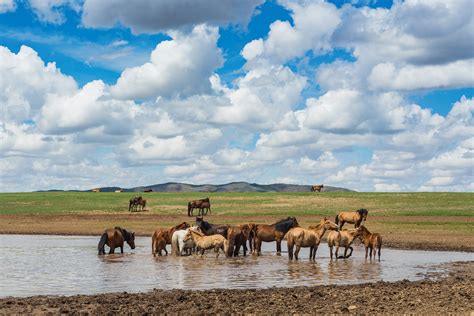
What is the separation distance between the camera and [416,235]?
3375cm

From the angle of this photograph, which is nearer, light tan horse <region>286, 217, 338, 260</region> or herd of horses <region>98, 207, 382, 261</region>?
light tan horse <region>286, 217, 338, 260</region>

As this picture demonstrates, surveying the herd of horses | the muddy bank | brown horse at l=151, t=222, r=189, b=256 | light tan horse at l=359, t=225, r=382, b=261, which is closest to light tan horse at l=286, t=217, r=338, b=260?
the herd of horses

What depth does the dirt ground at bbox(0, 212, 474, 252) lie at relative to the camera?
102ft

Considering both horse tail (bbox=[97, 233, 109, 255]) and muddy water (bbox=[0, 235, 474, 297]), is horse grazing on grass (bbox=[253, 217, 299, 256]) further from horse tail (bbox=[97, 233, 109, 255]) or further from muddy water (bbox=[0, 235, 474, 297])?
horse tail (bbox=[97, 233, 109, 255])

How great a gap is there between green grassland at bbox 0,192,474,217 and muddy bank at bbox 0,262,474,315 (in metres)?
34.0

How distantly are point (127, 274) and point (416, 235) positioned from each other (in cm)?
1975

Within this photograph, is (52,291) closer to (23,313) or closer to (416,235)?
(23,313)

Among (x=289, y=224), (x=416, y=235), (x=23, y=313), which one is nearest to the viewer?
(x=23, y=313)

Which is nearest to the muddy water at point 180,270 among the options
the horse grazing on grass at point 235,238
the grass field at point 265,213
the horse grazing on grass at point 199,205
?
the horse grazing on grass at point 235,238

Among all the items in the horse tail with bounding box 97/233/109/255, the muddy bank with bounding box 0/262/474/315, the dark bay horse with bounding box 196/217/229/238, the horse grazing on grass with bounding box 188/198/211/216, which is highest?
the horse grazing on grass with bounding box 188/198/211/216

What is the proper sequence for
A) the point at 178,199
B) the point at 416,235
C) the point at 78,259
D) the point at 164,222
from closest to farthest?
the point at 78,259, the point at 416,235, the point at 164,222, the point at 178,199

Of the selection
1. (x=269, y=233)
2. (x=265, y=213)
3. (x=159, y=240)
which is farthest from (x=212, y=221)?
(x=159, y=240)

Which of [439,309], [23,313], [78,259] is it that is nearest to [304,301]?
[439,309]

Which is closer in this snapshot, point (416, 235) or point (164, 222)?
point (416, 235)
